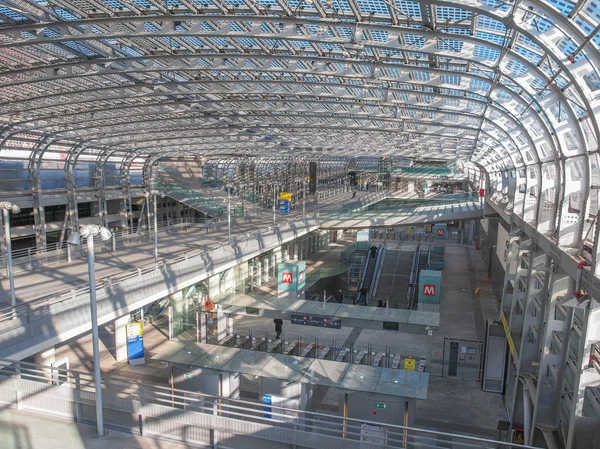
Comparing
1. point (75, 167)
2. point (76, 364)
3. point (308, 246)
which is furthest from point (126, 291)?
point (308, 246)

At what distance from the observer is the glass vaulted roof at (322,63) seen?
10391 mm

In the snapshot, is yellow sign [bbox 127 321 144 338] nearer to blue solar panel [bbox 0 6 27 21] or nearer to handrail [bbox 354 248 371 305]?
blue solar panel [bbox 0 6 27 21]

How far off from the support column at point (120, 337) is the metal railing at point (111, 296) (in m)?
3.78

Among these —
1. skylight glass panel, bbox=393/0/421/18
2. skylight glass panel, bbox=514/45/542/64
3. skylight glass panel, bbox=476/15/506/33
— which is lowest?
skylight glass panel, bbox=514/45/542/64

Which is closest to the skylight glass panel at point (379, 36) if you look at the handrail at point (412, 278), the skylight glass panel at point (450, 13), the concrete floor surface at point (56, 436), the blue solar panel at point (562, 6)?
the skylight glass panel at point (450, 13)

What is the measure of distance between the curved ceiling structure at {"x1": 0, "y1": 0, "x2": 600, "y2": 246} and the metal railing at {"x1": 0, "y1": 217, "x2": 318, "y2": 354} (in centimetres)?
659

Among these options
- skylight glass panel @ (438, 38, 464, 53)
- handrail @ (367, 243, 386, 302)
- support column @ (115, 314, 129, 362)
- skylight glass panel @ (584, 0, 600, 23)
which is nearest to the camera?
skylight glass panel @ (584, 0, 600, 23)

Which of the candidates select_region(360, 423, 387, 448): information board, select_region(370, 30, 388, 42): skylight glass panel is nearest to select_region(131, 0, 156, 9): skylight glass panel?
select_region(370, 30, 388, 42): skylight glass panel

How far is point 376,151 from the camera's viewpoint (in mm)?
43094

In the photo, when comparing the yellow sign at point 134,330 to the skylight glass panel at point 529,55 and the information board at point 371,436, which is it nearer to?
the information board at point 371,436

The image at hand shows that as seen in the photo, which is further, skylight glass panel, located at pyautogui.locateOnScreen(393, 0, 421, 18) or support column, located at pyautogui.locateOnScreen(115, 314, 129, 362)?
support column, located at pyautogui.locateOnScreen(115, 314, 129, 362)

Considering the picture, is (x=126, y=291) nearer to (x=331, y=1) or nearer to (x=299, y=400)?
(x=299, y=400)

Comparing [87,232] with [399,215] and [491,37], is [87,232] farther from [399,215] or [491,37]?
[399,215]

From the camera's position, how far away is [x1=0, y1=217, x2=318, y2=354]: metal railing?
11344mm
